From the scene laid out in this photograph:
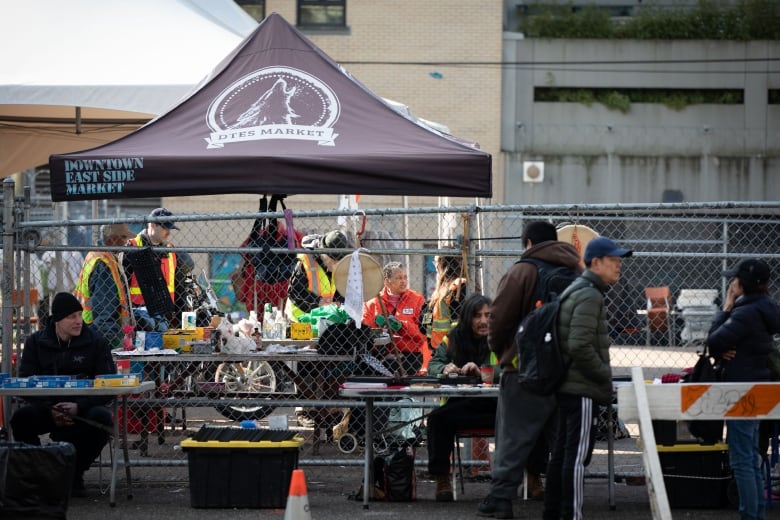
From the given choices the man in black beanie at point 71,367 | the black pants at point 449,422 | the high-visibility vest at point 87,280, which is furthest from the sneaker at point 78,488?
the black pants at point 449,422

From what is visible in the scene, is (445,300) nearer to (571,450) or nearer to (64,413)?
(571,450)

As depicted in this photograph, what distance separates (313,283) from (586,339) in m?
4.94

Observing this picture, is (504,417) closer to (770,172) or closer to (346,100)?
(346,100)

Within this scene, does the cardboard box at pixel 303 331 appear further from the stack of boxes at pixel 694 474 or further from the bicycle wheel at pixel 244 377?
the stack of boxes at pixel 694 474

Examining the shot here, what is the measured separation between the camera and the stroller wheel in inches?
418

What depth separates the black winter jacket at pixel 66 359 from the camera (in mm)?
8656

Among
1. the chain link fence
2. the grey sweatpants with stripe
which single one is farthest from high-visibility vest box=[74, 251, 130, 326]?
the grey sweatpants with stripe

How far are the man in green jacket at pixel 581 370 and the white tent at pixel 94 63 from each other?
16.4 feet

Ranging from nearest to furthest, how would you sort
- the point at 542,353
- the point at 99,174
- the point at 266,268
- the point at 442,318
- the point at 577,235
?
1. the point at 542,353
2. the point at 99,174
3. the point at 577,235
4. the point at 442,318
5. the point at 266,268

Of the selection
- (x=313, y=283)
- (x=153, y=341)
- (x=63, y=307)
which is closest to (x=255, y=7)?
(x=313, y=283)

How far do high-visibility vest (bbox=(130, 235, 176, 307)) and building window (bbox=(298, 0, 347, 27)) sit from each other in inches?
659

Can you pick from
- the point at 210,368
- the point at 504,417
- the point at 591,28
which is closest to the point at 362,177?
the point at 504,417

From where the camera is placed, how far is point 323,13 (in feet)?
90.8

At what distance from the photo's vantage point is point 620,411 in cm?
657
